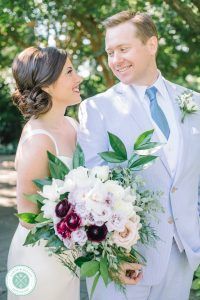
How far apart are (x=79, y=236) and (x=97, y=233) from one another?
2.6 inches

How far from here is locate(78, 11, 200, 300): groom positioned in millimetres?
2395

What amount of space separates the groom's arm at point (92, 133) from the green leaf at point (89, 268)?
1.55ft

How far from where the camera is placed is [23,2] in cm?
639

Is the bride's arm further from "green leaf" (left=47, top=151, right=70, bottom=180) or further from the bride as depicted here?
"green leaf" (left=47, top=151, right=70, bottom=180)

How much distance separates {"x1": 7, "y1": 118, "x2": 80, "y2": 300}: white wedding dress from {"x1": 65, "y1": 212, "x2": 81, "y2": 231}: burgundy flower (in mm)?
575

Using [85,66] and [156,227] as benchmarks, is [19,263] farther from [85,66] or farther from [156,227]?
[85,66]

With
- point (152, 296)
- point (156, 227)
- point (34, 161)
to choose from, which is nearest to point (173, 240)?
point (156, 227)

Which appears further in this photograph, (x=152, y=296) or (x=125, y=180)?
(x=152, y=296)

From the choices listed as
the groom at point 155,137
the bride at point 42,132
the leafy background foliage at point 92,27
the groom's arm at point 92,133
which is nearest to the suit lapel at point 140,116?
the groom at point 155,137

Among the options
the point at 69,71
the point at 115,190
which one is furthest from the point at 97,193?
the point at 69,71

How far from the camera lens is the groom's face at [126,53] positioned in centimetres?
244

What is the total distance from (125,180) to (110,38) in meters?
0.78

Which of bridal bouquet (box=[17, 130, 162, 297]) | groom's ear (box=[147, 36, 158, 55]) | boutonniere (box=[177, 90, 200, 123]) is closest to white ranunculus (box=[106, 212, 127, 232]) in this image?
bridal bouquet (box=[17, 130, 162, 297])

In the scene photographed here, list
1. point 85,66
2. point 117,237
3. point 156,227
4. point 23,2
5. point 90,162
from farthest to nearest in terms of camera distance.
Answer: point 85,66
point 23,2
point 156,227
point 90,162
point 117,237
